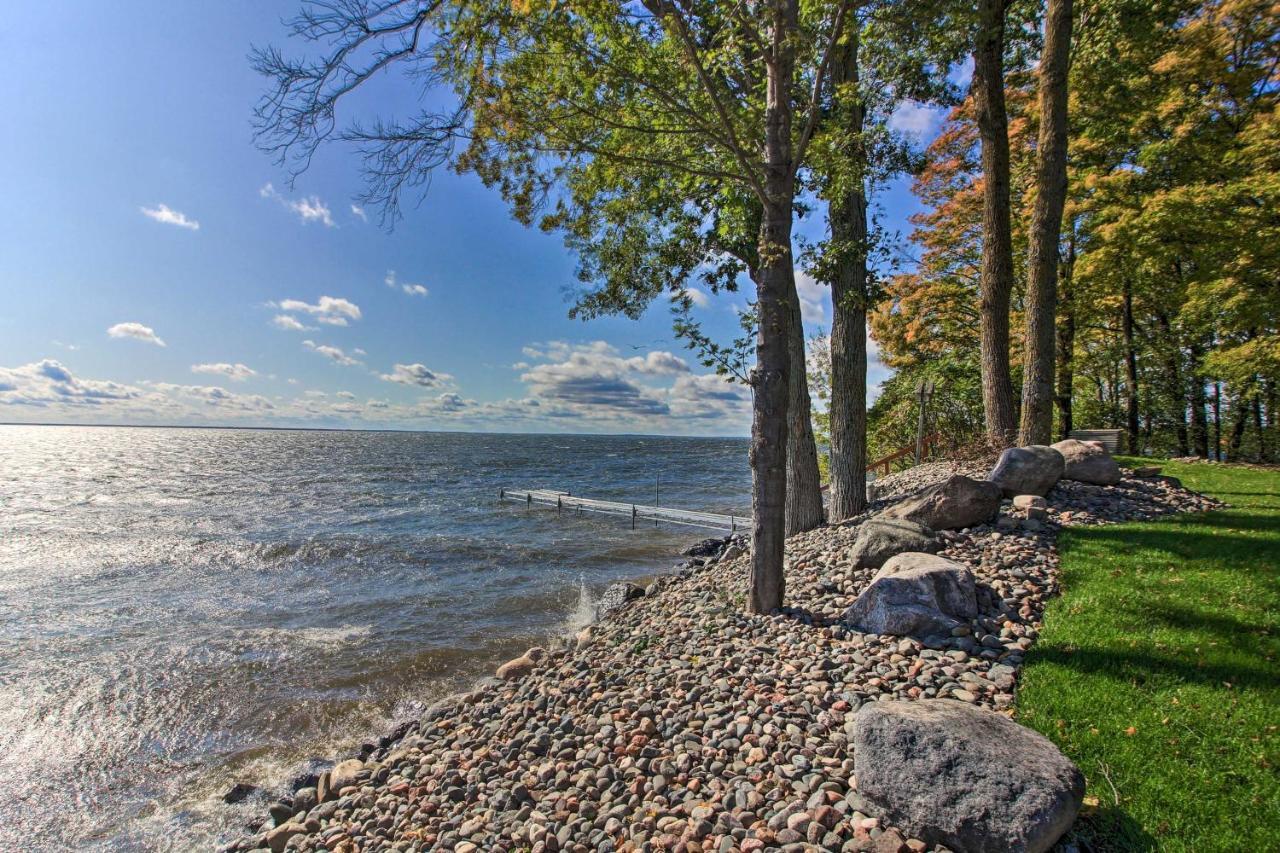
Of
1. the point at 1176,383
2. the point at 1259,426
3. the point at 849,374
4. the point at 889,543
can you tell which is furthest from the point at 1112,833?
the point at 1259,426

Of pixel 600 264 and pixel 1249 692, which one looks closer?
pixel 1249 692

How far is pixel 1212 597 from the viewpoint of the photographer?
4.62m

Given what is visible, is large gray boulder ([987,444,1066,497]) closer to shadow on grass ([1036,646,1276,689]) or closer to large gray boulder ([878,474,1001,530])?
large gray boulder ([878,474,1001,530])

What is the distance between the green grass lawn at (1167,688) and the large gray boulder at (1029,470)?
5.16 feet

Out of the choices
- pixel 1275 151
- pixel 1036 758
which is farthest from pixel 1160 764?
pixel 1275 151

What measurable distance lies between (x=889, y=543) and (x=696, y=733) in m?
3.22

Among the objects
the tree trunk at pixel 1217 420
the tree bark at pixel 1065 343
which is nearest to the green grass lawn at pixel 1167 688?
the tree bark at pixel 1065 343

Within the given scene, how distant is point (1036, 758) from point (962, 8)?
5.82 m

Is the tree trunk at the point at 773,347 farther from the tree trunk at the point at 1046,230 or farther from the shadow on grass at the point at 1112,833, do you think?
the tree trunk at the point at 1046,230

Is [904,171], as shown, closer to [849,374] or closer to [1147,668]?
[849,374]

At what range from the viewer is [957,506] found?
21.6 feet

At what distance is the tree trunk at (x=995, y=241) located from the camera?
350 inches

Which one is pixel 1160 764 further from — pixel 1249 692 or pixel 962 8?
pixel 962 8

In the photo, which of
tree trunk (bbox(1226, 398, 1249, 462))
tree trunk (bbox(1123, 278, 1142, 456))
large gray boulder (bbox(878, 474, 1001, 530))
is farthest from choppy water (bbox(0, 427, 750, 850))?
tree trunk (bbox(1226, 398, 1249, 462))
